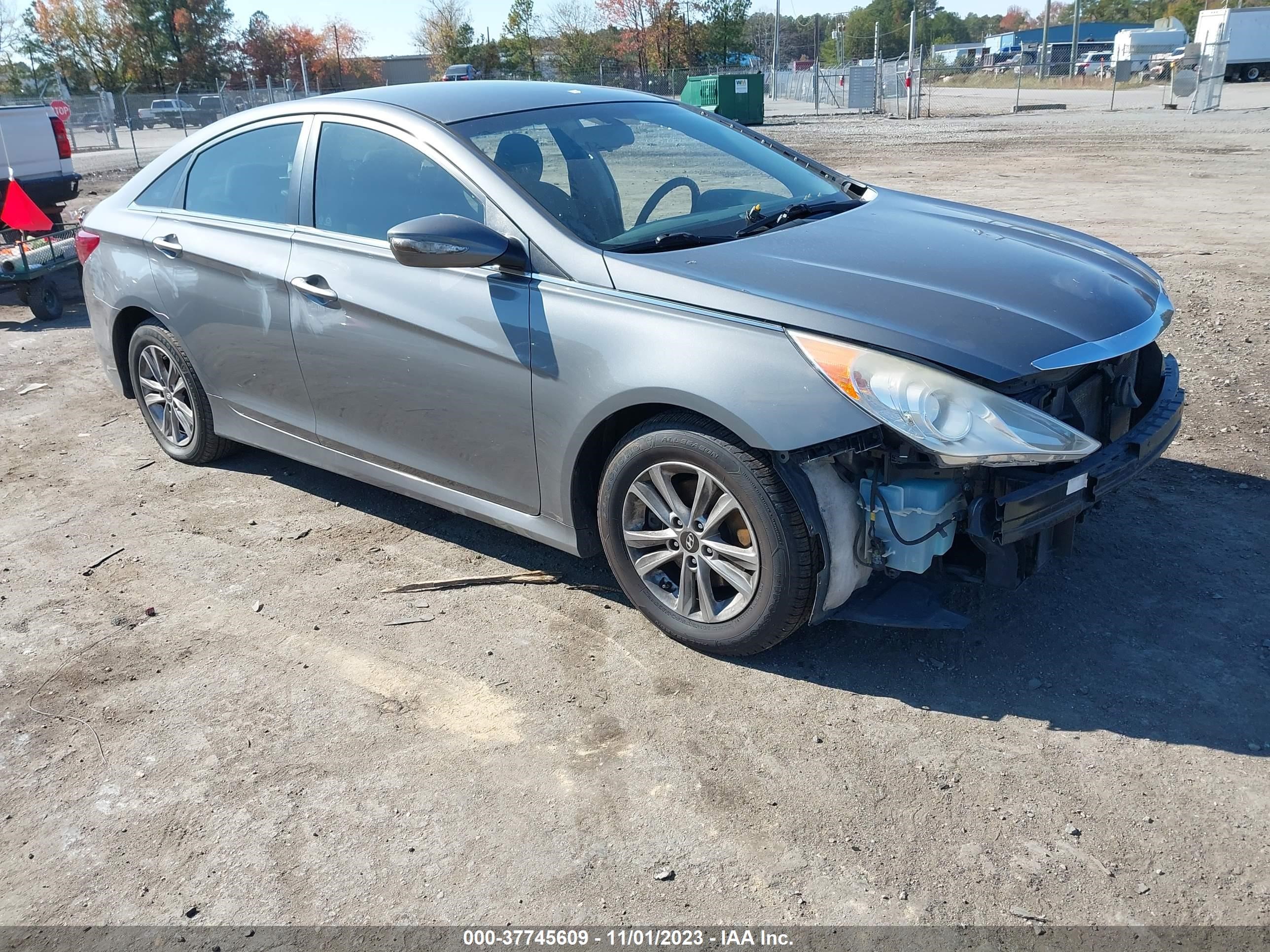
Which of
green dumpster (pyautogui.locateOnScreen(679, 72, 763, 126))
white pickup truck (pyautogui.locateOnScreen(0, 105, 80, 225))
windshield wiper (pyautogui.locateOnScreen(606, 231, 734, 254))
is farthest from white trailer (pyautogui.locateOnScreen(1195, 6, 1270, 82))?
windshield wiper (pyautogui.locateOnScreen(606, 231, 734, 254))

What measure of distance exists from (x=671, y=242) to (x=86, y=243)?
3.59m

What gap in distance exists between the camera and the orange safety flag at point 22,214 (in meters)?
9.76

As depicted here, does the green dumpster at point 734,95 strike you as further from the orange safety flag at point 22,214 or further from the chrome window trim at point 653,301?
the chrome window trim at point 653,301

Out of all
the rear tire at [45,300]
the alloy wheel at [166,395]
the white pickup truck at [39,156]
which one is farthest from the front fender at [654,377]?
the white pickup truck at [39,156]

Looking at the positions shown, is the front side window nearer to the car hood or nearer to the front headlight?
the car hood

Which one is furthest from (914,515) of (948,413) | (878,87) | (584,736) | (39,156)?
(878,87)

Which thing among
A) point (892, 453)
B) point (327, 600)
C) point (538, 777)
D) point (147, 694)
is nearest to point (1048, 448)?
point (892, 453)

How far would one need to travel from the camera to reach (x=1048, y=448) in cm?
297

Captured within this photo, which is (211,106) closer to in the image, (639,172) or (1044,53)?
(639,172)

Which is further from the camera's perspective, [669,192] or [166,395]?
[166,395]

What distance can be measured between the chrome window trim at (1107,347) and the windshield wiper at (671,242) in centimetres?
121

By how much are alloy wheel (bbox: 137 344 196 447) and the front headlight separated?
3.59 m

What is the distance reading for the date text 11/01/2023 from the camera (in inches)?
95.7

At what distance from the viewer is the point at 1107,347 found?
3.21 metres
